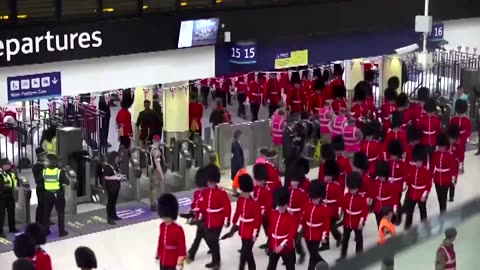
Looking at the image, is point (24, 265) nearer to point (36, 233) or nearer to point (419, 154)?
point (36, 233)

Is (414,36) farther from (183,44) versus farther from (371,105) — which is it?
(183,44)

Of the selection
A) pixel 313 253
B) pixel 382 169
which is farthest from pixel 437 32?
pixel 313 253

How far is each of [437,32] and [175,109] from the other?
6.00 metres

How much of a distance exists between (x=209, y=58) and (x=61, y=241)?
4830 millimetres

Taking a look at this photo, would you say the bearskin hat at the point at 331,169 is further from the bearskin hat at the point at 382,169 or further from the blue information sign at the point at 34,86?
the blue information sign at the point at 34,86

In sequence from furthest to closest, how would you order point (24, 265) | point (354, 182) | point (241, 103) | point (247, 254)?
point (241, 103), point (354, 182), point (247, 254), point (24, 265)

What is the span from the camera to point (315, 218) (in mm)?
10547

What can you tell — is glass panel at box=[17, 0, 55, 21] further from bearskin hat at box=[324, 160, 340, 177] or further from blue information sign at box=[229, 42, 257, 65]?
bearskin hat at box=[324, 160, 340, 177]

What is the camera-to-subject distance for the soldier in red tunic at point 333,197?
1155 cm

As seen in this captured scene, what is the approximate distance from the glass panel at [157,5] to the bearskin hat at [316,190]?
558 cm

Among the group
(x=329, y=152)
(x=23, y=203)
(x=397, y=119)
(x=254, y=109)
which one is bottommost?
(x=254, y=109)

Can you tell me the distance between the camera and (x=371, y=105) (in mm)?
18844

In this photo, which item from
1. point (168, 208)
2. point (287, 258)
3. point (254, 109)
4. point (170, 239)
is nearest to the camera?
point (170, 239)

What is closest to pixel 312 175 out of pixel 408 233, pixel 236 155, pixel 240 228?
pixel 236 155
